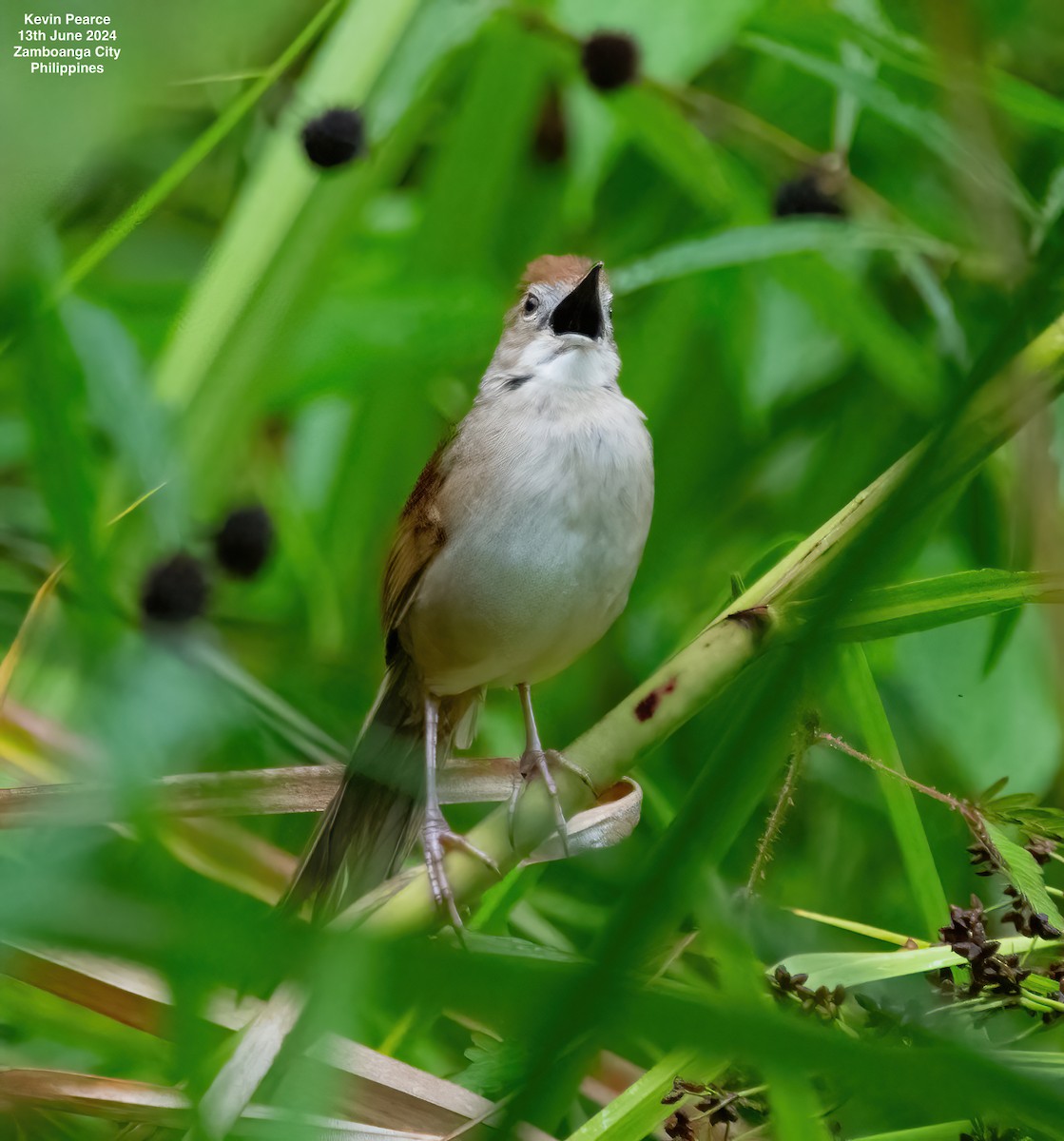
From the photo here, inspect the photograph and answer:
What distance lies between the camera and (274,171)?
2.27 meters

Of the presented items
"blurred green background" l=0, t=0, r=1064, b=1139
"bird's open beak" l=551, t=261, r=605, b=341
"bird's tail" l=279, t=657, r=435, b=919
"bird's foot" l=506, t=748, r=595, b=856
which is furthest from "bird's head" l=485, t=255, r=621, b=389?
"bird's foot" l=506, t=748, r=595, b=856

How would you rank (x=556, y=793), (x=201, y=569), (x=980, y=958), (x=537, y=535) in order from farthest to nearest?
(x=201, y=569) → (x=537, y=535) → (x=556, y=793) → (x=980, y=958)

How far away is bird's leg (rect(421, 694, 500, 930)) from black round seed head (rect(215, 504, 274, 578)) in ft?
1.31

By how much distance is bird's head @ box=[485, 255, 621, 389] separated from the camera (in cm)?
228

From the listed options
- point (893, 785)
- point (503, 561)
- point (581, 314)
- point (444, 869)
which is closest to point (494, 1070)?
point (444, 869)

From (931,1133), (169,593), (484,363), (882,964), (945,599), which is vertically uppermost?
(484,363)

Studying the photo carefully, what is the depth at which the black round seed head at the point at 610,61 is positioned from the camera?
7.91 ft

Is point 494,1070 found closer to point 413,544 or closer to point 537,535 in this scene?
point 537,535

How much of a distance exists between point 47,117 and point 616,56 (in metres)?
1.00

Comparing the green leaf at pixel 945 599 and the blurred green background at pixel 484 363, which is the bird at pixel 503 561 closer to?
the blurred green background at pixel 484 363

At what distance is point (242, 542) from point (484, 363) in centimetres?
90

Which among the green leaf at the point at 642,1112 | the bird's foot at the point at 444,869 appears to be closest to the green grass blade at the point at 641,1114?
the green leaf at the point at 642,1112

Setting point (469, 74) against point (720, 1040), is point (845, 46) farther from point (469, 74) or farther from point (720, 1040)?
point (720, 1040)

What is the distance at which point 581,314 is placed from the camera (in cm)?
231
